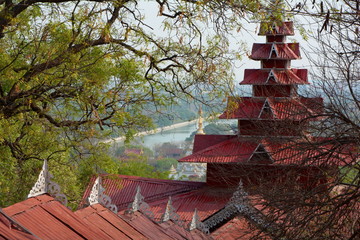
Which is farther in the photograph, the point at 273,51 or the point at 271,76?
the point at 273,51

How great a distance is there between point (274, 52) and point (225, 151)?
4260 millimetres

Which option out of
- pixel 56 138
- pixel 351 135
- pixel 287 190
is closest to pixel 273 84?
pixel 56 138

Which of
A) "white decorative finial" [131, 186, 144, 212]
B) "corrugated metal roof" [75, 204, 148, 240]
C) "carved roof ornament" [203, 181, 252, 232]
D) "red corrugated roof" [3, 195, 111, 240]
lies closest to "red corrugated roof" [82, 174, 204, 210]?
"carved roof ornament" [203, 181, 252, 232]

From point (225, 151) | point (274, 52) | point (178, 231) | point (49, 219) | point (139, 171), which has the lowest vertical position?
point (139, 171)

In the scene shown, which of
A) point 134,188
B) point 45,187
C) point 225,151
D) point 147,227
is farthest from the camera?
point 134,188

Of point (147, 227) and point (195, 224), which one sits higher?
point (147, 227)

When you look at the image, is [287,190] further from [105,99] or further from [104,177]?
[104,177]

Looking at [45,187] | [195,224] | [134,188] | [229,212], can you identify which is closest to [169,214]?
[195,224]

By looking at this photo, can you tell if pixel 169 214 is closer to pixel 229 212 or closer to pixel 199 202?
pixel 229 212

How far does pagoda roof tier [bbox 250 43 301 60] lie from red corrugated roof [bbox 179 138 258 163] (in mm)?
3209

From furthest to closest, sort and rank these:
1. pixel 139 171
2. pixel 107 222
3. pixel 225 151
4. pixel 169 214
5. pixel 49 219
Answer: pixel 139 171
pixel 225 151
pixel 169 214
pixel 107 222
pixel 49 219

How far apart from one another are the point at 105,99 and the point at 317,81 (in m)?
4.34

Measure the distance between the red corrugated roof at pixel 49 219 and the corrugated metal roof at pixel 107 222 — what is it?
0.37 metres

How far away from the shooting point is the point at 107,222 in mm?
7965
